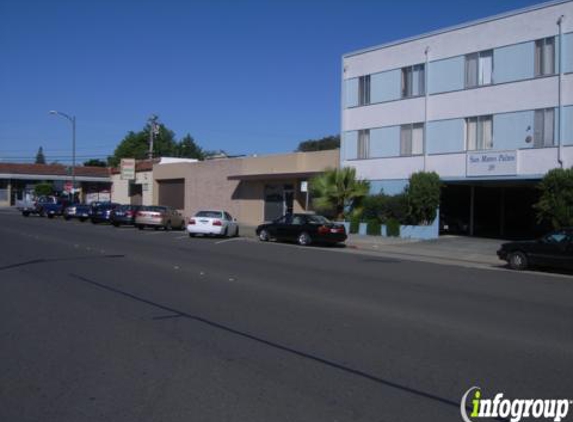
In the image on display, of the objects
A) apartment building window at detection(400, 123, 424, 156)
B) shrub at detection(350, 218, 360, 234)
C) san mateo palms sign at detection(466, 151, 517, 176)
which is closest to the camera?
san mateo palms sign at detection(466, 151, 517, 176)

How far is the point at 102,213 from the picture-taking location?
42906 mm

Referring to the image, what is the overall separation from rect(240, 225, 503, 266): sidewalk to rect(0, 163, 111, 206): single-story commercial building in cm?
5271

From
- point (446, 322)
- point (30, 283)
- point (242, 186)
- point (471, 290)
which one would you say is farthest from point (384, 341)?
point (242, 186)

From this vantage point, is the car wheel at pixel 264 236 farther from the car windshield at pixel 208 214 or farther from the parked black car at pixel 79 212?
the parked black car at pixel 79 212

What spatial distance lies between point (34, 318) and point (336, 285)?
6490 millimetres

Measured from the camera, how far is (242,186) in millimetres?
45219

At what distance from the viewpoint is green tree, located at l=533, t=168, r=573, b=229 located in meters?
25.2

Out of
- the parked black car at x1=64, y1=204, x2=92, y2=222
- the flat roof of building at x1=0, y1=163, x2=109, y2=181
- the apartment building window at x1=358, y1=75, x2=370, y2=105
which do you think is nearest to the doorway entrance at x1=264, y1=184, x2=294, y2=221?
the apartment building window at x1=358, y1=75, x2=370, y2=105

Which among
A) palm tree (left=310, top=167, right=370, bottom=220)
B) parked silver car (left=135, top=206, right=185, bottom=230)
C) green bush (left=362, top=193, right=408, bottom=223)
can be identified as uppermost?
palm tree (left=310, top=167, right=370, bottom=220)

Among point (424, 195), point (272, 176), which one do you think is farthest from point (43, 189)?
point (424, 195)

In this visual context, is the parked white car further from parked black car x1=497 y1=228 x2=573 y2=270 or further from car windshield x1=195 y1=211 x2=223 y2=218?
parked black car x1=497 y1=228 x2=573 y2=270

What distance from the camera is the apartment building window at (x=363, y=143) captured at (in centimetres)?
3575

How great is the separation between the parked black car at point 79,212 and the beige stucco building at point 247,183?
26.0 ft

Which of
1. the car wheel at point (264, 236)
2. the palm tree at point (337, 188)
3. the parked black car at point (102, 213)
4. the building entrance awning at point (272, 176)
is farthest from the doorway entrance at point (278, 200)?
the car wheel at point (264, 236)
